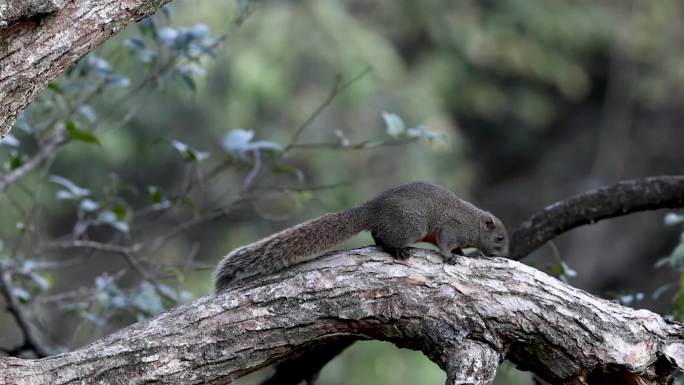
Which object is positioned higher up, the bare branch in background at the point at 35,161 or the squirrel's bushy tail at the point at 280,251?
the bare branch in background at the point at 35,161

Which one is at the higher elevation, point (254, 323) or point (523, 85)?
point (254, 323)

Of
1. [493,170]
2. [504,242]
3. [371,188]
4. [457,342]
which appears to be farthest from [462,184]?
[457,342]

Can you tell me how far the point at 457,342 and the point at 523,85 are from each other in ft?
32.4

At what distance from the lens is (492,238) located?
3.63 meters

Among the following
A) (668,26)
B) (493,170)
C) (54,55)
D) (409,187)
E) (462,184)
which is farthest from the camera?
(493,170)

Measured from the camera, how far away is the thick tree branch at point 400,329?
8.48 ft

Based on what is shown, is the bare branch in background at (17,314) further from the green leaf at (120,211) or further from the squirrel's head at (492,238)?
the squirrel's head at (492,238)

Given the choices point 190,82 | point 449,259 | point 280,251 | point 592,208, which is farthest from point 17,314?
point 592,208

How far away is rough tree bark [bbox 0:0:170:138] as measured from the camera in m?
2.31

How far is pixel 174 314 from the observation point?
267 centimetres

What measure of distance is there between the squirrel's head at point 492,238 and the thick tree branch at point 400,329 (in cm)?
84

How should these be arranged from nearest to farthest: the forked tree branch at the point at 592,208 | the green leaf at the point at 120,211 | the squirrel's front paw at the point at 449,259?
the squirrel's front paw at the point at 449,259 → the forked tree branch at the point at 592,208 → the green leaf at the point at 120,211

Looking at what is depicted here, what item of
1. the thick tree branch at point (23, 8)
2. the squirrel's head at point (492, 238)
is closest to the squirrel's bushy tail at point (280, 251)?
the squirrel's head at point (492, 238)

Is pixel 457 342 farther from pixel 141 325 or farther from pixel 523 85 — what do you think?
pixel 523 85
